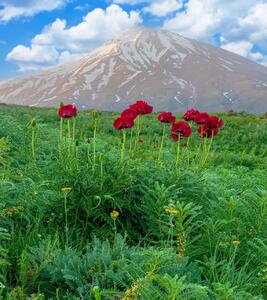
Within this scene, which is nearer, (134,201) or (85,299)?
(85,299)

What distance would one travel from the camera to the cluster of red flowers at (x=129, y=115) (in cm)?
539

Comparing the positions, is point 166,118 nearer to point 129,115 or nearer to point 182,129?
point 182,129

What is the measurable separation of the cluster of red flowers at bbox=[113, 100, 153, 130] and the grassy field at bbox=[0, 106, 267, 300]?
364 mm

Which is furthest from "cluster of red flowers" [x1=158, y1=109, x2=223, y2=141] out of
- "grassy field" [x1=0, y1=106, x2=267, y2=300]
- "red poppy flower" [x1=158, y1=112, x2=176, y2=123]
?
"grassy field" [x1=0, y1=106, x2=267, y2=300]

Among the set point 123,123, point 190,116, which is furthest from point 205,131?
point 123,123

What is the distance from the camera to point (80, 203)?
4848mm

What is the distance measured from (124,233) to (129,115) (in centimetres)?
138

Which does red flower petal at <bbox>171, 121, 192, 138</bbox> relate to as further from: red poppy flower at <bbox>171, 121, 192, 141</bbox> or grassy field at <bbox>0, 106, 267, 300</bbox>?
grassy field at <bbox>0, 106, 267, 300</bbox>

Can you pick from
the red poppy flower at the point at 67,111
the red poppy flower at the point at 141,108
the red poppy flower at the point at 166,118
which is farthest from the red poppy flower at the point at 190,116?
the red poppy flower at the point at 67,111

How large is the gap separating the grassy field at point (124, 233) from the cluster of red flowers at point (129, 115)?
36 centimetres

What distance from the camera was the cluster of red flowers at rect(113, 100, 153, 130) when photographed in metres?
5.39

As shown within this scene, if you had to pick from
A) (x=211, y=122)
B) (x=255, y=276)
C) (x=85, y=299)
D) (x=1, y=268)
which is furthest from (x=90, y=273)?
(x=211, y=122)

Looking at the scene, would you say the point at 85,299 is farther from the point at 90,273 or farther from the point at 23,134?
the point at 23,134

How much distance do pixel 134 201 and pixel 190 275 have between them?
1.78m
